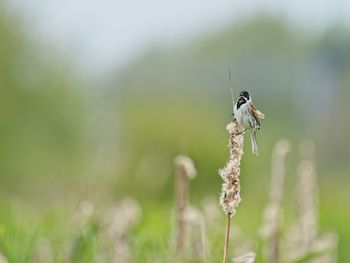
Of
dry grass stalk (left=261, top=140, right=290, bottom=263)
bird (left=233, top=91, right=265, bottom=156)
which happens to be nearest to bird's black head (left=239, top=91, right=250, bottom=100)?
bird (left=233, top=91, right=265, bottom=156)

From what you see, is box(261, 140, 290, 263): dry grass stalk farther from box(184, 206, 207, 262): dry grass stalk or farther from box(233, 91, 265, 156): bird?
box(233, 91, 265, 156): bird

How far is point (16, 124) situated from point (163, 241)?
38.2m

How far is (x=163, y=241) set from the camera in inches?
160

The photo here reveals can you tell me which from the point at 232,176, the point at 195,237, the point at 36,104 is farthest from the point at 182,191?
the point at 36,104

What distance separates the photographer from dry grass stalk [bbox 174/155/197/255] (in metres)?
2.50

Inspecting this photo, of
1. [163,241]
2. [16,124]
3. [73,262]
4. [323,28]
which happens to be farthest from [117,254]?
[323,28]

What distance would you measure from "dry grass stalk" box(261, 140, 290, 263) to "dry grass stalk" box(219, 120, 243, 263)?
3.14 feet

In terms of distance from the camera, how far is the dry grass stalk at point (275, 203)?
9.14ft

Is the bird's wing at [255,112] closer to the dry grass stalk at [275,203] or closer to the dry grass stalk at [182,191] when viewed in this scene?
the dry grass stalk at [182,191]

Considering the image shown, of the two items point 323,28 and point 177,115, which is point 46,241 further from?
point 323,28

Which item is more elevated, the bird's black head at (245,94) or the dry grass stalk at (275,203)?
the dry grass stalk at (275,203)

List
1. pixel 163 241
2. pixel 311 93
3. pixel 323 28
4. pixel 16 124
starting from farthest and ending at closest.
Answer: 1. pixel 311 93
2. pixel 323 28
3. pixel 16 124
4. pixel 163 241

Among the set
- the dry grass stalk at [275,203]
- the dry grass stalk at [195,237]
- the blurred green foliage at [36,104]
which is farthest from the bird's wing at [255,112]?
the blurred green foliage at [36,104]

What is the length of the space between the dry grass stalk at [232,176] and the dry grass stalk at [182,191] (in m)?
0.67
